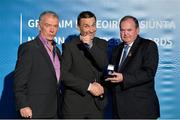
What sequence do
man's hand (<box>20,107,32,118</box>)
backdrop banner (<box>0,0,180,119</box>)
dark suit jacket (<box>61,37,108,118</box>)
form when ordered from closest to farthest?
man's hand (<box>20,107,32,118</box>)
dark suit jacket (<box>61,37,108,118</box>)
backdrop banner (<box>0,0,180,119</box>)

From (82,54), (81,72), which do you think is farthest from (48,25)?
(81,72)

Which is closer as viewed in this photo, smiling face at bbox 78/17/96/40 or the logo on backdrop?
smiling face at bbox 78/17/96/40

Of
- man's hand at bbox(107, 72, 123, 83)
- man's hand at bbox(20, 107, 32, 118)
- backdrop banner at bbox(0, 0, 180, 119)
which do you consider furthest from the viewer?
backdrop banner at bbox(0, 0, 180, 119)

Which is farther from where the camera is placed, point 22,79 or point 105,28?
point 105,28

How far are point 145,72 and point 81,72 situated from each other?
58 centimetres

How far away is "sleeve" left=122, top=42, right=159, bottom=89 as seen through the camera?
3750mm

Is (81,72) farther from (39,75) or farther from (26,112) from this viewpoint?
(26,112)

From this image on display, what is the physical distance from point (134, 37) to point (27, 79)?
3.47 ft

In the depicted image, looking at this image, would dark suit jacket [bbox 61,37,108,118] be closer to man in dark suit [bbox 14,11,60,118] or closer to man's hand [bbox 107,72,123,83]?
man in dark suit [bbox 14,11,60,118]

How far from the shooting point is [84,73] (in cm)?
388

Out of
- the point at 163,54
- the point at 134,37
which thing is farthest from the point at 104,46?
the point at 163,54

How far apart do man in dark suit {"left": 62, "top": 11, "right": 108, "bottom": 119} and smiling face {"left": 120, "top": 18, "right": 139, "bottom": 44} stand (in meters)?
0.25

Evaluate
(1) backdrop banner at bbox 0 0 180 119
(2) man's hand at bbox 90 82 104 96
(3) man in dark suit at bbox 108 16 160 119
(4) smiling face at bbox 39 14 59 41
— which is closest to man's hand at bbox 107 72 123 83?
(3) man in dark suit at bbox 108 16 160 119

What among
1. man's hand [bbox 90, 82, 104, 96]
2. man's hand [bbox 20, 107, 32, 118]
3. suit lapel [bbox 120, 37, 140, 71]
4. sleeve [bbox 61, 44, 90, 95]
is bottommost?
man's hand [bbox 20, 107, 32, 118]
